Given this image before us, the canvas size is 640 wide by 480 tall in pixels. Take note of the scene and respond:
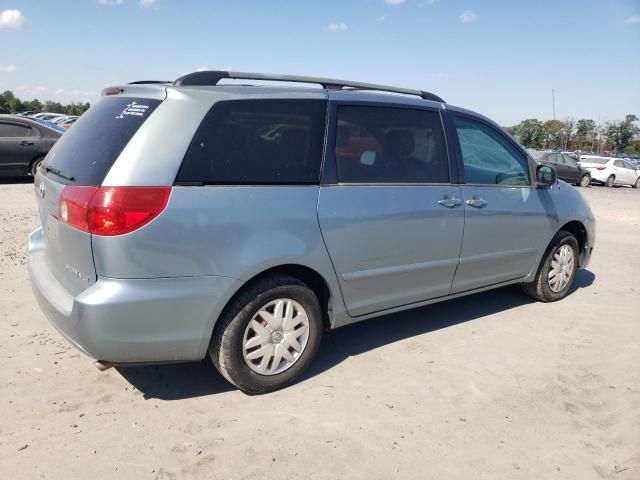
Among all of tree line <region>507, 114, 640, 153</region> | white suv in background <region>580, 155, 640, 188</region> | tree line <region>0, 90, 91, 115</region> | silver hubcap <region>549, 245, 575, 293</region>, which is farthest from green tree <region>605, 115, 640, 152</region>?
silver hubcap <region>549, 245, 575, 293</region>

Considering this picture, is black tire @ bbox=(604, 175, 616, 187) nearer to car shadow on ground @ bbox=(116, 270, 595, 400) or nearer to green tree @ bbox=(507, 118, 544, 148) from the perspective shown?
car shadow on ground @ bbox=(116, 270, 595, 400)

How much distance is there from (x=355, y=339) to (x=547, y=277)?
212 centimetres

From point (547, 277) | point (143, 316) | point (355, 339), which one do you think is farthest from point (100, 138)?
point (547, 277)

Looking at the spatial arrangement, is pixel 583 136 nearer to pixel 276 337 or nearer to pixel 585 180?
pixel 585 180

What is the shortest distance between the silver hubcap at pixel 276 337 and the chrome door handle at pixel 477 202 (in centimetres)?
164

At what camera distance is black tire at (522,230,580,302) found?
5.08 meters

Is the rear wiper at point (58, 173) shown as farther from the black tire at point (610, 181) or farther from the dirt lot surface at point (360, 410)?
the black tire at point (610, 181)

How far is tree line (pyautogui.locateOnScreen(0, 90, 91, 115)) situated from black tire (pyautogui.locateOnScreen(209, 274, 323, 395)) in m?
64.0

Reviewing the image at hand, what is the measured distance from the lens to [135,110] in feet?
9.78

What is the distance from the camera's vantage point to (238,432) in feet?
9.44

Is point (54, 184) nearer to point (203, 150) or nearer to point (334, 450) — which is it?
point (203, 150)

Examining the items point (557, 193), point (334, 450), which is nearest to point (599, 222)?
point (557, 193)

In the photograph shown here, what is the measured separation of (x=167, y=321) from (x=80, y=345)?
18.5 inches

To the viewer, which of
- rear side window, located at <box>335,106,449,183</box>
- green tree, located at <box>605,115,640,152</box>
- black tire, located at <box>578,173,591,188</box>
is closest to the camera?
rear side window, located at <box>335,106,449,183</box>
